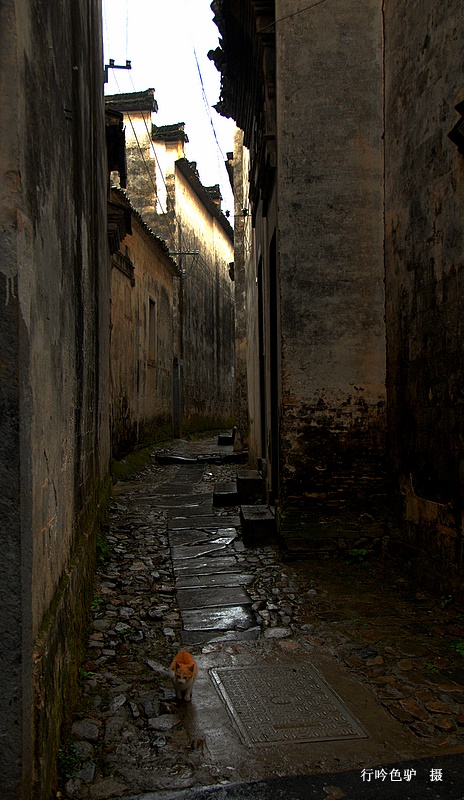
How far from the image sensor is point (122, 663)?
352 cm

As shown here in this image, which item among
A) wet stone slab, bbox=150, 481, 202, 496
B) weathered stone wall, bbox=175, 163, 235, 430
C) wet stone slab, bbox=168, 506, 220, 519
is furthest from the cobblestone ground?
weathered stone wall, bbox=175, 163, 235, 430

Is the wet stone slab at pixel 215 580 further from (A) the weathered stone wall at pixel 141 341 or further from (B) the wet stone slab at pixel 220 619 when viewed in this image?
(A) the weathered stone wall at pixel 141 341

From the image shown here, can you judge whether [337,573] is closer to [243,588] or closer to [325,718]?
[243,588]

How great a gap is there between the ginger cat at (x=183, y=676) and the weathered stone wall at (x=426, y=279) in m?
2.25

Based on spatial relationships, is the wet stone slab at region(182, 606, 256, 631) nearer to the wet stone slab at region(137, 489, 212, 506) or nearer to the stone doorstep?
the stone doorstep

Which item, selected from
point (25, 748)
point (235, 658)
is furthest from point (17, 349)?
point (235, 658)

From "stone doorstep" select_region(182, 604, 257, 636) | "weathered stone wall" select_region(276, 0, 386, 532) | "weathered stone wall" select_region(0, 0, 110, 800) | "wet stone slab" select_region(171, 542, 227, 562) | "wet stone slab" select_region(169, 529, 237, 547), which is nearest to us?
"weathered stone wall" select_region(0, 0, 110, 800)

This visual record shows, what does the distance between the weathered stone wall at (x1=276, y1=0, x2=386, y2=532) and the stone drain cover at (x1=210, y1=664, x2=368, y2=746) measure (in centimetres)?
245

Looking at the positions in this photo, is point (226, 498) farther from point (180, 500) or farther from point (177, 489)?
point (177, 489)

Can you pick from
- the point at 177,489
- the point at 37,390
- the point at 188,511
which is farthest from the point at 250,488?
the point at 37,390

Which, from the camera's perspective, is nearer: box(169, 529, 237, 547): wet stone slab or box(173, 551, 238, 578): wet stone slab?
box(173, 551, 238, 578): wet stone slab

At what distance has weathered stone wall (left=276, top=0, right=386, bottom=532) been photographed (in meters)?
5.70

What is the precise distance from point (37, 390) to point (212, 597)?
2.94 meters

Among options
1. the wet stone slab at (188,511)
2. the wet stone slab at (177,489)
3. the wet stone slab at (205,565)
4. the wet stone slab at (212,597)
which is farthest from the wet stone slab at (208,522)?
the wet stone slab at (212,597)
